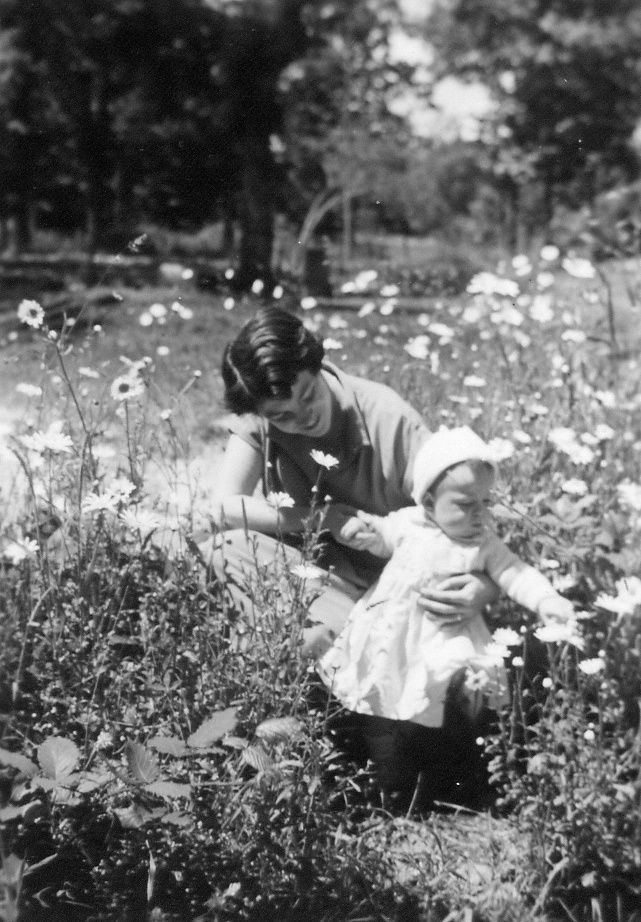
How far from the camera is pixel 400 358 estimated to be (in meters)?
4.27

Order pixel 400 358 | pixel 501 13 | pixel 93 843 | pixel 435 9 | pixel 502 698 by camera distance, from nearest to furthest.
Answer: pixel 93 843
pixel 502 698
pixel 400 358
pixel 501 13
pixel 435 9

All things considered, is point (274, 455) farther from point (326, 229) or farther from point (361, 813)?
point (326, 229)

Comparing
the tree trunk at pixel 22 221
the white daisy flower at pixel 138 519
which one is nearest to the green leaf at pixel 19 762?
the white daisy flower at pixel 138 519

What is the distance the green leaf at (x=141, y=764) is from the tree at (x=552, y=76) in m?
26.2

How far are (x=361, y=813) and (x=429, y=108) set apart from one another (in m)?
24.2

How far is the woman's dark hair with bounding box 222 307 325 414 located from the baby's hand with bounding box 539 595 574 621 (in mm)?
756

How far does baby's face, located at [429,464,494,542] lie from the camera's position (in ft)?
7.48

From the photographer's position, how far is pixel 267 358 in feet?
8.32

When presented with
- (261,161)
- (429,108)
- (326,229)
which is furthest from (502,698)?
(429,108)

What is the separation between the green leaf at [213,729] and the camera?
1.84 m

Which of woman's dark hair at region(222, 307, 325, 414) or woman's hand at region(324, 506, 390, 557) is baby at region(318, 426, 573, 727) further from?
woman's dark hair at region(222, 307, 325, 414)

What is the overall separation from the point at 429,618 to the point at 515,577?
0.21 meters

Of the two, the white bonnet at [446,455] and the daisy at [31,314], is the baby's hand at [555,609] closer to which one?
the white bonnet at [446,455]

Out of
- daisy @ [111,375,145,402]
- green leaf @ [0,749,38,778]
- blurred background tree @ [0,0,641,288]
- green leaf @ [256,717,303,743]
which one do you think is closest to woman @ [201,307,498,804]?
daisy @ [111,375,145,402]
